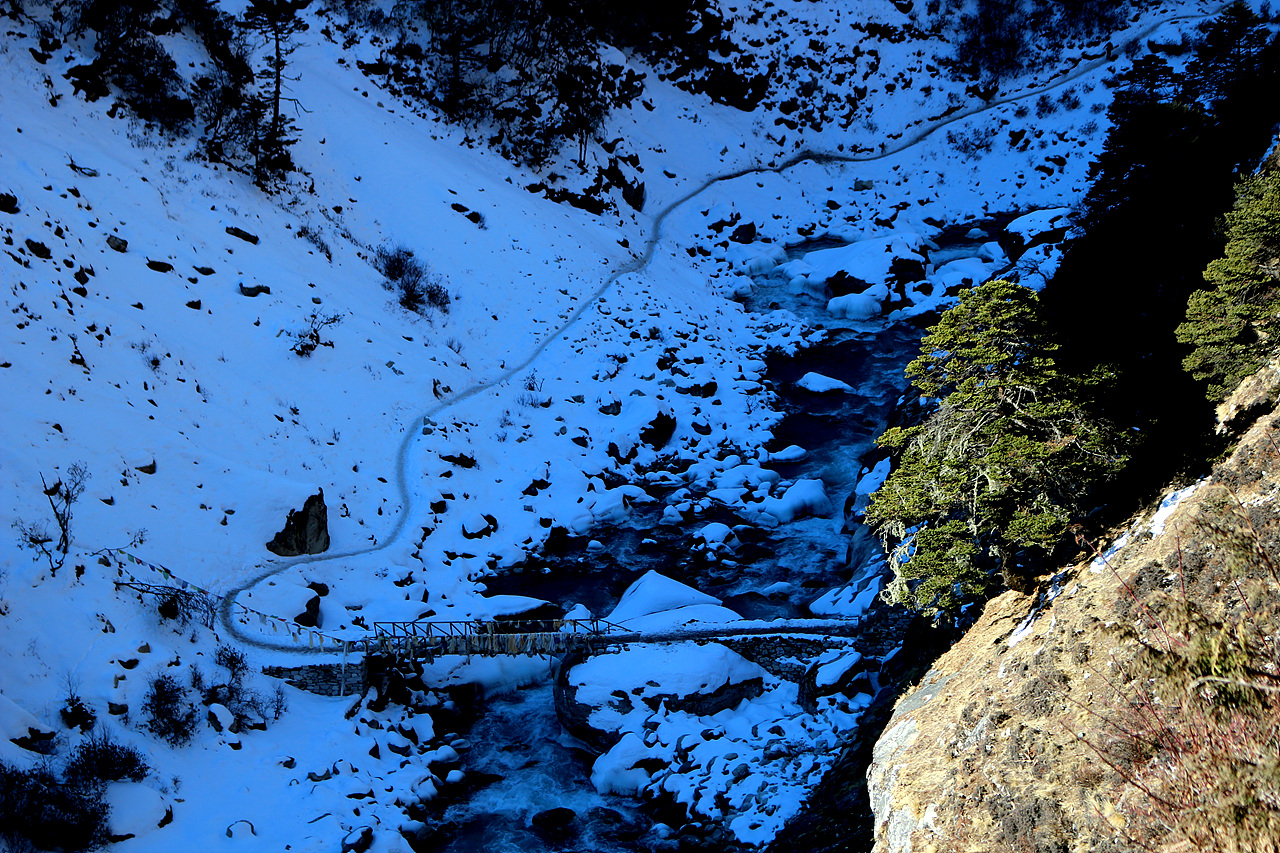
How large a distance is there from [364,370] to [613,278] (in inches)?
585

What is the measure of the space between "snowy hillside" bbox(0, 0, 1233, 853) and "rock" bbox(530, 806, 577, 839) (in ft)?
7.38

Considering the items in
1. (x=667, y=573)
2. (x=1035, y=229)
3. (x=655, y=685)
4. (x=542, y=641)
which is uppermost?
(x=1035, y=229)

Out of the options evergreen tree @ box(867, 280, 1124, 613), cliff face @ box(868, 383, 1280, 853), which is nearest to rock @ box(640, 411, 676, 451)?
evergreen tree @ box(867, 280, 1124, 613)

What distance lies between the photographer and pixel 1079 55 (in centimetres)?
5669

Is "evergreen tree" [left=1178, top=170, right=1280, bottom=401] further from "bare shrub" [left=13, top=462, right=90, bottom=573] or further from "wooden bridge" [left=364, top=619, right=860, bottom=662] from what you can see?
"bare shrub" [left=13, top=462, right=90, bottom=573]

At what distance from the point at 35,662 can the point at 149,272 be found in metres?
15.2

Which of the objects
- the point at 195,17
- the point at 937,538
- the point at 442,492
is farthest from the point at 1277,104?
the point at 195,17

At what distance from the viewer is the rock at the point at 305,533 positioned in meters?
23.0

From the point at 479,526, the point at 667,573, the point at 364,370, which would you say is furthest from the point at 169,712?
the point at 364,370

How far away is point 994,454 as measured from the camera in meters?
13.0

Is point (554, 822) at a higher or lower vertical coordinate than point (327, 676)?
lower

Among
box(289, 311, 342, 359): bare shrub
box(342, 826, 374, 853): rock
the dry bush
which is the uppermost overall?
box(289, 311, 342, 359): bare shrub

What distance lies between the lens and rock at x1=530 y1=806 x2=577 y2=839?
17953mm

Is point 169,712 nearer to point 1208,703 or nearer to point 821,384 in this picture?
point 1208,703
